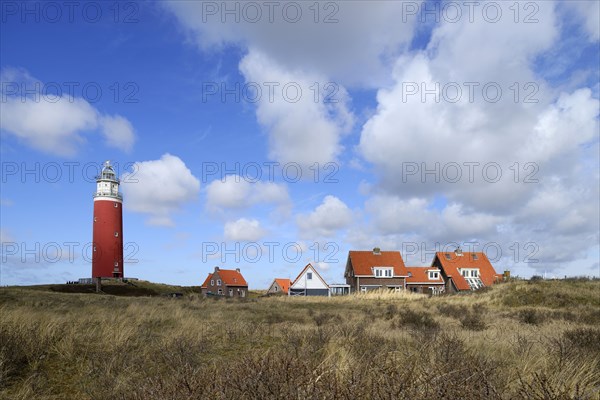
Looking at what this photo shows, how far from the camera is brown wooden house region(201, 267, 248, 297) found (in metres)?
65.6

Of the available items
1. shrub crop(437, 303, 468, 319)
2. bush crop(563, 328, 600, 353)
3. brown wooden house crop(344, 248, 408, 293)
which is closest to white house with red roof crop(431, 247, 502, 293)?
brown wooden house crop(344, 248, 408, 293)

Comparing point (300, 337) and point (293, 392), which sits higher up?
point (293, 392)

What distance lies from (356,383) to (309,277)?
53346 mm

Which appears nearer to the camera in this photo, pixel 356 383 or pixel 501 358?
pixel 356 383

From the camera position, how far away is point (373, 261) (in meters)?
55.3

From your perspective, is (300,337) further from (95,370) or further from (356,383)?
(356,383)

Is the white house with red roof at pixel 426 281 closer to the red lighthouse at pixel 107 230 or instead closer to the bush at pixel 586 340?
the red lighthouse at pixel 107 230

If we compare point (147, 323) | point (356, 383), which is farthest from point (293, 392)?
point (147, 323)

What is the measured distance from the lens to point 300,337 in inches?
318

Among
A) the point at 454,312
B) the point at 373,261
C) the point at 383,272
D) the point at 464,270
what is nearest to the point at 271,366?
the point at 454,312

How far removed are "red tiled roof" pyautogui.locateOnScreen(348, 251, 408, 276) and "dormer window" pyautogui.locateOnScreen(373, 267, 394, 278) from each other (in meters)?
0.50

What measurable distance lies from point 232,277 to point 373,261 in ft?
79.4

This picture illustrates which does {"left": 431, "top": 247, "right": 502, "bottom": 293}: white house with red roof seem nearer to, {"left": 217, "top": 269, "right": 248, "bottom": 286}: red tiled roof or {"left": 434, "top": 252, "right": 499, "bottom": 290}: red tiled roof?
{"left": 434, "top": 252, "right": 499, "bottom": 290}: red tiled roof

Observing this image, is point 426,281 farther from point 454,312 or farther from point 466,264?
point 454,312
